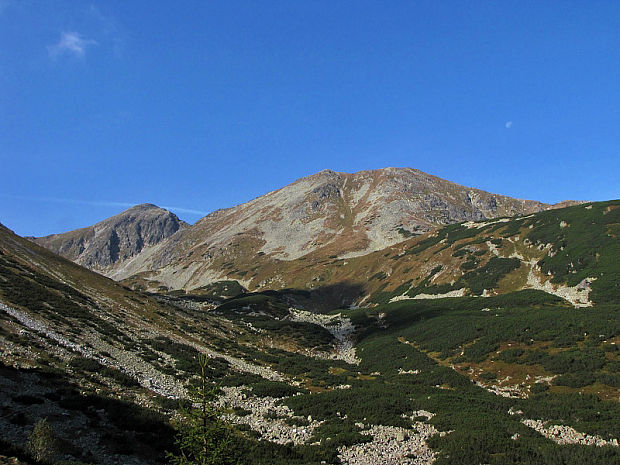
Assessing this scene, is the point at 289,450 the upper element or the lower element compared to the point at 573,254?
lower

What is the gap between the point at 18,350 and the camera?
26.5m

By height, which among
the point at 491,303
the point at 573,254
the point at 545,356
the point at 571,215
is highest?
the point at 571,215

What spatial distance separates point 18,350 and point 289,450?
2090 centimetres

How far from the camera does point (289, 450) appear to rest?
21.3 m

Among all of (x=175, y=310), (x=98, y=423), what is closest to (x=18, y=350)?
(x=98, y=423)

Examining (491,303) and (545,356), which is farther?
(491,303)

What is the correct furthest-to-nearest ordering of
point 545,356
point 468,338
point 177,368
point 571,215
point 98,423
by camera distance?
point 571,215
point 468,338
point 545,356
point 177,368
point 98,423

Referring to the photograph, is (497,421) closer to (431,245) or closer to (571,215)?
(571,215)

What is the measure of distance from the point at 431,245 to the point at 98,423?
118 metres

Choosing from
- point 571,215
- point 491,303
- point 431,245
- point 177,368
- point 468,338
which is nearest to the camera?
point 177,368

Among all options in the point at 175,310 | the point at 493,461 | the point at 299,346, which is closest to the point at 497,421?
the point at 493,461

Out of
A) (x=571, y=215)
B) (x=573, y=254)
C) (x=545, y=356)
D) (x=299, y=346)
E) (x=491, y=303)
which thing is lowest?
(x=299, y=346)

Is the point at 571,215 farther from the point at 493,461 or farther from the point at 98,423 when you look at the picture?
the point at 98,423

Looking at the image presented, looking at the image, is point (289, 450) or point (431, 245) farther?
point (431, 245)
